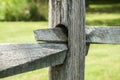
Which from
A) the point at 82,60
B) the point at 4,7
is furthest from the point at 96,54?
the point at 4,7

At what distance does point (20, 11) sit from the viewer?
17250mm

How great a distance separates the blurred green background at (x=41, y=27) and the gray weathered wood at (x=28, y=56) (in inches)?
132

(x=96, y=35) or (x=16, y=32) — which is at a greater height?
(x=96, y=35)

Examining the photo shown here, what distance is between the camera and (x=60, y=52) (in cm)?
306

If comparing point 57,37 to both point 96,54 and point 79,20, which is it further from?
point 96,54

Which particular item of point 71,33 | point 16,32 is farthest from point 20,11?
point 71,33

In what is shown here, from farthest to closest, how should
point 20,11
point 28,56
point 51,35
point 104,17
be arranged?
point 104,17 < point 20,11 < point 51,35 < point 28,56

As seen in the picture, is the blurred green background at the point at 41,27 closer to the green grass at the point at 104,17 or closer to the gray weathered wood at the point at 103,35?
the green grass at the point at 104,17

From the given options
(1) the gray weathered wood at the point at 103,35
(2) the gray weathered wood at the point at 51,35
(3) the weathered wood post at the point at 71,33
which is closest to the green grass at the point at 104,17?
(1) the gray weathered wood at the point at 103,35

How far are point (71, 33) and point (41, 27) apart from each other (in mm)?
11487

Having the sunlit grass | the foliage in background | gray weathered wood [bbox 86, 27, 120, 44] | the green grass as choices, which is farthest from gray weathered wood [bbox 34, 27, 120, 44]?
the foliage in background

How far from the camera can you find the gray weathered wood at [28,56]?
2652 millimetres

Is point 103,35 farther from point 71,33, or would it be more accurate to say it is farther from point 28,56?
point 28,56

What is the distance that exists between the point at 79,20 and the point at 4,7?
1381 cm
